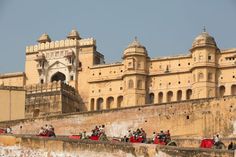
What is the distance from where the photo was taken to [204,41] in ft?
190

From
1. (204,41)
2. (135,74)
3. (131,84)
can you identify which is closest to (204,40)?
(204,41)

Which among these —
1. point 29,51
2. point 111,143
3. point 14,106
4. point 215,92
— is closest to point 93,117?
point 14,106

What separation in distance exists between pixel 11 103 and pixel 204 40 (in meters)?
19.9

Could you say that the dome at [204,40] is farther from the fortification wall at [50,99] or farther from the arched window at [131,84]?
the fortification wall at [50,99]

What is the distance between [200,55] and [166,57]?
355cm

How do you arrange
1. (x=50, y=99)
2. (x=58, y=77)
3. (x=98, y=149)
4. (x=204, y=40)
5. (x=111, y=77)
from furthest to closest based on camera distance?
1. (x=58, y=77)
2. (x=111, y=77)
3. (x=50, y=99)
4. (x=204, y=40)
5. (x=98, y=149)

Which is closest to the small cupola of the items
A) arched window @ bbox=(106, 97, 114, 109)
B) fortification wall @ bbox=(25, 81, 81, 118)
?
arched window @ bbox=(106, 97, 114, 109)

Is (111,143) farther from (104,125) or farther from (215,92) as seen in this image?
(215,92)

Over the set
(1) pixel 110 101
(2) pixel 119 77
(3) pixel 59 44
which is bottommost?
(1) pixel 110 101

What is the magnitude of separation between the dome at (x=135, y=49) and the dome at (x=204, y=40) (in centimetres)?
433

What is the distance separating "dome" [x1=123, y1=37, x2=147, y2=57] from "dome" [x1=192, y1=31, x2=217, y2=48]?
433 centimetres

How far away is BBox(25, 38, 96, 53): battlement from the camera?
64.9m

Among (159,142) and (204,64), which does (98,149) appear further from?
(204,64)

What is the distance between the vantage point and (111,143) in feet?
85.7
